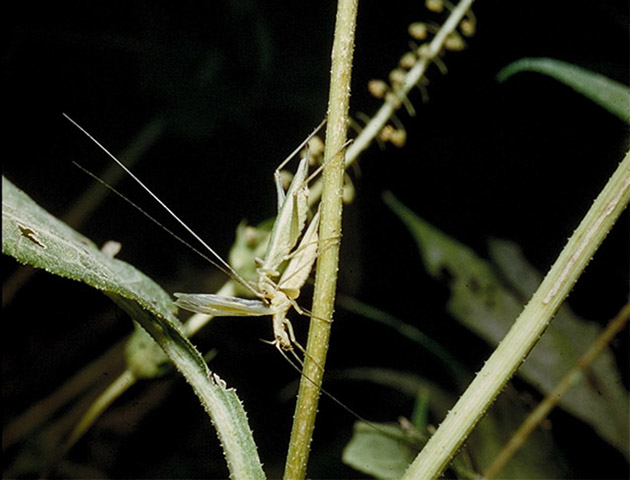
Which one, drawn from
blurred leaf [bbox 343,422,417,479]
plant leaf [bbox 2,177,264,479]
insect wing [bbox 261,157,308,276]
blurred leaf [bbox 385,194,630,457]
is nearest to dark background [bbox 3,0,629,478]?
blurred leaf [bbox 385,194,630,457]

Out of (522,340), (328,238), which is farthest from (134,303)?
(522,340)

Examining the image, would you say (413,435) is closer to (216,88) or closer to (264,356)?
(264,356)

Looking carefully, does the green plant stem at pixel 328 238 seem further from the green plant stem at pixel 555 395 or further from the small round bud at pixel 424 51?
the green plant stem at pixel 555 395

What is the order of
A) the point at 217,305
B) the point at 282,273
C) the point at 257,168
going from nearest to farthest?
the point at 217,305 → the point at 282,273 → the point at 257,168

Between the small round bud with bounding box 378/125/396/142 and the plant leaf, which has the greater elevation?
the small round bud with bounding box 378/125/396/142

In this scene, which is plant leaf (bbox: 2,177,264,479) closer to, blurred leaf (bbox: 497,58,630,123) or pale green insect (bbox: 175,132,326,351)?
pale green insect (bbox: 175,132,326,351)

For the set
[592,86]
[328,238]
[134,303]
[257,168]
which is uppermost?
[592,86]

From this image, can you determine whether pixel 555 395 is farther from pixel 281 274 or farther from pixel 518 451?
pixel 281 274

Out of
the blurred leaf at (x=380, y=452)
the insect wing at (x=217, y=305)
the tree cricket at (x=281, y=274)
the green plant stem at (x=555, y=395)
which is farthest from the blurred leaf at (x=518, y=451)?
the insect wing at (x=217, y=305)
